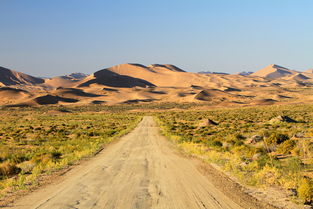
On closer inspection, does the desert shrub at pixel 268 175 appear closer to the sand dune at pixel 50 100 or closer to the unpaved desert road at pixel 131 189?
the unpaved desert road at pixel 131 189

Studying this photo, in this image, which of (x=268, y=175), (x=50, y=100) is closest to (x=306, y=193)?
(x=268, y=175)

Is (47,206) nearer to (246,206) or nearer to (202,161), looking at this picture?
(246,206)

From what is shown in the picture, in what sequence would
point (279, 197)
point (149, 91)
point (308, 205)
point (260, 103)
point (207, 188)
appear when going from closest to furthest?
point (308, 205) → point (279, 197) → point (207, 188) → point (260, 103) → point (149, 91)

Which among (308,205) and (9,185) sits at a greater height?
(308,205)

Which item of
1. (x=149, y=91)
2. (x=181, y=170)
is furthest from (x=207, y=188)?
(x=149, y=91)

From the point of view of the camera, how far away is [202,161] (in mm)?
14812

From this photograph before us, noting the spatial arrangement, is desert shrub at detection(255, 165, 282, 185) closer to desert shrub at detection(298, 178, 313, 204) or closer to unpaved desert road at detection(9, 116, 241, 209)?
desert shrub at detection(298, 178, 313, 204)

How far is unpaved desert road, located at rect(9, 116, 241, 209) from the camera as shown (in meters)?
8.11

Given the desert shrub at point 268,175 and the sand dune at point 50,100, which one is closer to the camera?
the desert shrub at point 268,175

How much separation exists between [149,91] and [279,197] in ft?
568

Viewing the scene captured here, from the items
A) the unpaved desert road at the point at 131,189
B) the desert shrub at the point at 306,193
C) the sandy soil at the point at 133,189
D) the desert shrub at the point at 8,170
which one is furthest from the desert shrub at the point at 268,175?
the desert shrub at the point at 8,170

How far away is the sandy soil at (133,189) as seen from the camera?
8125 mm

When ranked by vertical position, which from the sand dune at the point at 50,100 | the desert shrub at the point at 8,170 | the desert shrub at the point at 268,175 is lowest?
the desert shrub at the point at 8,170

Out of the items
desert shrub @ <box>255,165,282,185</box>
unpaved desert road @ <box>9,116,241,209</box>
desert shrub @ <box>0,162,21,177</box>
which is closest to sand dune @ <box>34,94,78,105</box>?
desert shrub @ <box>0,162,21,177</box>
